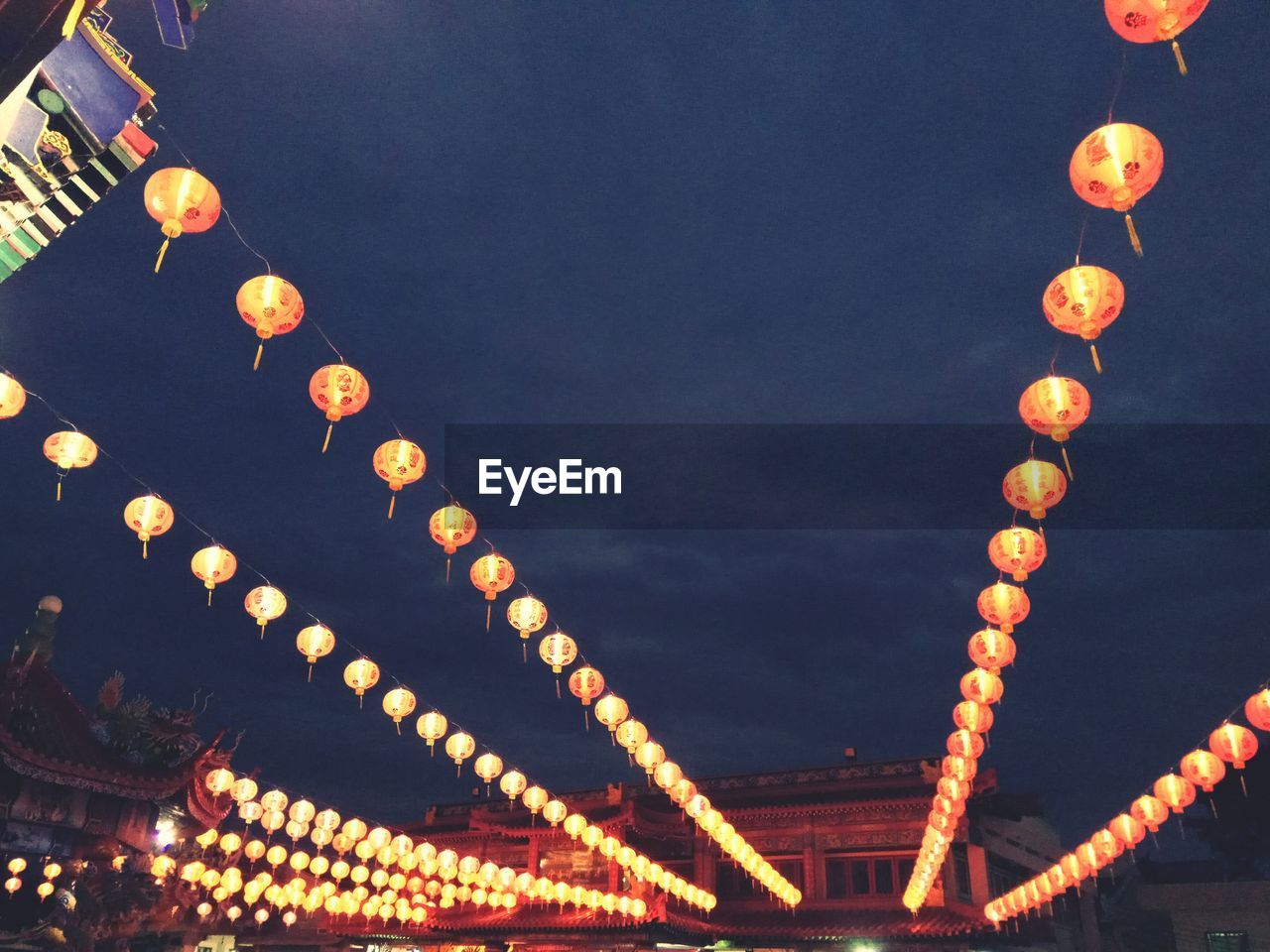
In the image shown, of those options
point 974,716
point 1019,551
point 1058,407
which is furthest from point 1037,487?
point 974,716

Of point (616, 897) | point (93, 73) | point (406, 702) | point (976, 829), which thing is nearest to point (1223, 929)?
point (976, 829)

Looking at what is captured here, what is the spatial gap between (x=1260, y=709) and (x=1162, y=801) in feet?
12.5

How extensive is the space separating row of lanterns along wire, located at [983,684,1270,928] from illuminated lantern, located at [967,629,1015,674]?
2.77 metres

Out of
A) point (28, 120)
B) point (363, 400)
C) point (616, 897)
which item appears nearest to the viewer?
point (28, 120)

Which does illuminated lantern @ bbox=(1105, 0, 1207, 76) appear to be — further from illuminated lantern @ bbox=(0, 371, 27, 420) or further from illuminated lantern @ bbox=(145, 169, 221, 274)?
illuminated lantern @ bbox=(0, 371, 27, 420)

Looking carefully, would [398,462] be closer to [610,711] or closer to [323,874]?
[610,711]

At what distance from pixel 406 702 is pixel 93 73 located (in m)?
9.32

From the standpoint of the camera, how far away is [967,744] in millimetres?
13680

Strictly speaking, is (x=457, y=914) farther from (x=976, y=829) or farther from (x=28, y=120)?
(x=28, y=120)

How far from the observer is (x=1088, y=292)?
281 inches

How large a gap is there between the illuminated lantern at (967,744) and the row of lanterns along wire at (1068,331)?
15 mm

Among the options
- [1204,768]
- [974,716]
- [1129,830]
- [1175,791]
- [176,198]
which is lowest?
[1129,830]

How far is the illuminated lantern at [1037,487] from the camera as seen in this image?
8.59m

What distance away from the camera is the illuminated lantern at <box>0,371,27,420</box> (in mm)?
7488
